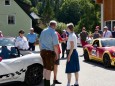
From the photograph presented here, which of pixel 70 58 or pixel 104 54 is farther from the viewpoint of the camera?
pixel 104 54

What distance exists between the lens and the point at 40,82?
10.6 metres

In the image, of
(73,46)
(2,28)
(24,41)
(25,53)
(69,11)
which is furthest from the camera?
(69,11)

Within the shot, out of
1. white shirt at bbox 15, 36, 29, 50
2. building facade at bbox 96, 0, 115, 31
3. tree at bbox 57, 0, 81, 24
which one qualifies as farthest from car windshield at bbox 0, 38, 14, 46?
tree at bbox 57, 0, 81, 24

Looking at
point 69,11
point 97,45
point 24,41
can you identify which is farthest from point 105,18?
point 69,11

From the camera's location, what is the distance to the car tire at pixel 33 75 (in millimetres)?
10023

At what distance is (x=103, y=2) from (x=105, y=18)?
1.73 metres

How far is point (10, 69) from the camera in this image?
942 cm

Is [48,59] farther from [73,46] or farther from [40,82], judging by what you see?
[40,82]

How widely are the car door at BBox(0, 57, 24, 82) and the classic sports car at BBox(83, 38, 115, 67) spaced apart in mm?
5383

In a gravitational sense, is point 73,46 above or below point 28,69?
above

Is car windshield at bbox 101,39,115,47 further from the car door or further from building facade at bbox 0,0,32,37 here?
building facade at bbox 0,0,32,37

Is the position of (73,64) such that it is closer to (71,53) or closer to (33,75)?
(71,53)

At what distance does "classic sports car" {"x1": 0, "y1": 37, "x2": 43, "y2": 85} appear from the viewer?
9359mm

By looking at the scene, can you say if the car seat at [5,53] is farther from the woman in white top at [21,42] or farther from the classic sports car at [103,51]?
the classic sports car at [103,51]
